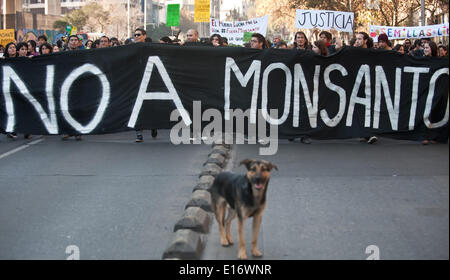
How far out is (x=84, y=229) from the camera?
Result: 270 inches

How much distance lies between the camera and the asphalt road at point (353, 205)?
19.5ft

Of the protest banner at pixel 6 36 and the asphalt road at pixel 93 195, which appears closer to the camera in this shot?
the asphalt road at pixel 93 195

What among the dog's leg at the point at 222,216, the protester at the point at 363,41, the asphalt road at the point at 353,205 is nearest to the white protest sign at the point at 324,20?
the protester at the point at 363,41

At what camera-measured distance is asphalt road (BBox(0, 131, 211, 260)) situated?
252 inches

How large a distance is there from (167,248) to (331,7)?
3615 centimetres

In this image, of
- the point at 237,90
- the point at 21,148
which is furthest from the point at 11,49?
the point at 237,90

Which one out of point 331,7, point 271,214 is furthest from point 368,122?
point 331,7

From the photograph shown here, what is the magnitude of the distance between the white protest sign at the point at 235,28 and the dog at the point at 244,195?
16.9 m

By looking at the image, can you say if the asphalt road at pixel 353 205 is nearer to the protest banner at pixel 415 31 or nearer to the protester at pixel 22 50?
the protester at pixel 22 50

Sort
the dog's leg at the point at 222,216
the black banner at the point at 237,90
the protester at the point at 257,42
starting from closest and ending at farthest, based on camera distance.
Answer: the dog's leg at the point at 222,216
the black banner at the point at 237,90
the protester at the point at 257,42

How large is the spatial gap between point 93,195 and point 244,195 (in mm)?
3277

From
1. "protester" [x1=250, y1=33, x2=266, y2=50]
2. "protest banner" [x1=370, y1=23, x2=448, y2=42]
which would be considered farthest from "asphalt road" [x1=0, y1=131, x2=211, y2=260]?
"protest banner" [x1=370, y1=23, x2=448, y2=42]

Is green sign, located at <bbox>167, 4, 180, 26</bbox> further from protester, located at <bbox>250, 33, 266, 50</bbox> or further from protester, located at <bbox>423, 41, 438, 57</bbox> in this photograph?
protester, located at <bbox>423, 41, 438, 57</bbox>
